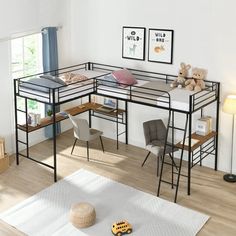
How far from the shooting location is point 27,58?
7.22m

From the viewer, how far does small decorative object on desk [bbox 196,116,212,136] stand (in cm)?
622

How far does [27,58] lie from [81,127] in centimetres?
148

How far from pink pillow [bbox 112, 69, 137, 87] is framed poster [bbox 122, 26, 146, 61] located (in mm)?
474

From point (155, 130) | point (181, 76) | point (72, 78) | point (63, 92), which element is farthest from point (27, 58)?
point (181, 76)

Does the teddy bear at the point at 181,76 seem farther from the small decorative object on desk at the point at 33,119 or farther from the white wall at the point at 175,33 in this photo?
the small decorative object on desk at the point at 33,119

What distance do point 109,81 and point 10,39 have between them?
5.26 feet

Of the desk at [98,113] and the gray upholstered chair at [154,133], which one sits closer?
the gray upholstered chair at [154,133]

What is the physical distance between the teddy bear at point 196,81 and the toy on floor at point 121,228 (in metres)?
2.20

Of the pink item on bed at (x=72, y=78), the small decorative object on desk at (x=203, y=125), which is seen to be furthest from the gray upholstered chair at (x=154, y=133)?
the pink item on bed at (x=72, y=78)

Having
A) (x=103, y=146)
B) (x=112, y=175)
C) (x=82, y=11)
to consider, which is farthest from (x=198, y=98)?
(x=82, y=11)

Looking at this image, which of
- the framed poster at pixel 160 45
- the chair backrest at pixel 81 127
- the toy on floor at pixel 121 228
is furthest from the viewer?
the chair backrest at pixel 81 127

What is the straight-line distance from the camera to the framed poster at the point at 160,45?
6617mm

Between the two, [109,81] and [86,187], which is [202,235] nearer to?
[86,187]

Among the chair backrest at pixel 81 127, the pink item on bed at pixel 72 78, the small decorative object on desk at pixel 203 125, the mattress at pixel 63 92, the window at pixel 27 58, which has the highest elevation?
the window at pixel 27 58
